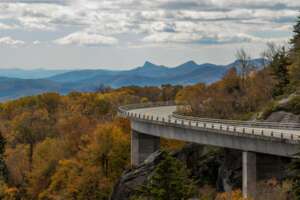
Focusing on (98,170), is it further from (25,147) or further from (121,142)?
(25,147)

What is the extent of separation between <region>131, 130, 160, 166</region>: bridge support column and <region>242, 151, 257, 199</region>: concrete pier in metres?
31.8

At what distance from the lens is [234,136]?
6150 cm

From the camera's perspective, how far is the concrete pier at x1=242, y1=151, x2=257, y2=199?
5753 centimetres

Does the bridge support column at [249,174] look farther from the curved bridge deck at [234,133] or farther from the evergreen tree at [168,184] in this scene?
the evergreen tree at [168,184]

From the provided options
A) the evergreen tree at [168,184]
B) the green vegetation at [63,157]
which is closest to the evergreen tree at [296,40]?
the green vegetation at [63,157]

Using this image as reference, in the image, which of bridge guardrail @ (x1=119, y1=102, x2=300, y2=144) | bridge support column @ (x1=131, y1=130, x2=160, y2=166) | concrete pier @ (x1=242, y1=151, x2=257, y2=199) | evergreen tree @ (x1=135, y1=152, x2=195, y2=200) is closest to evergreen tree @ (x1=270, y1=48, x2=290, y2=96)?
bridge guardrail @ (x1=119, y1=102, x2=300, y2=144)

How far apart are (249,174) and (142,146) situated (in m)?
34.3

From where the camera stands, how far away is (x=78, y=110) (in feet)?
552

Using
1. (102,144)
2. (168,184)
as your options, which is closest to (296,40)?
(102,144)

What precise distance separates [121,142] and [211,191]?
3256cm

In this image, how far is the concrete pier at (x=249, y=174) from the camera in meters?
57.5

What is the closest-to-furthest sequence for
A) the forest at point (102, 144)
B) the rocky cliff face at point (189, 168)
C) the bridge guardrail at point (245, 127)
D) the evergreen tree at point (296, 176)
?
the evergreen tree at point (296, 176) → the bridge guardrail at point (245, 127) → the rocky cliff face at point (189, 168) → the forest at point (102, 144)

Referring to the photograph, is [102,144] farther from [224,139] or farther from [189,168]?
[224,139]

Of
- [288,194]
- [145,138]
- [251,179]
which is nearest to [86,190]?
[145,138]
